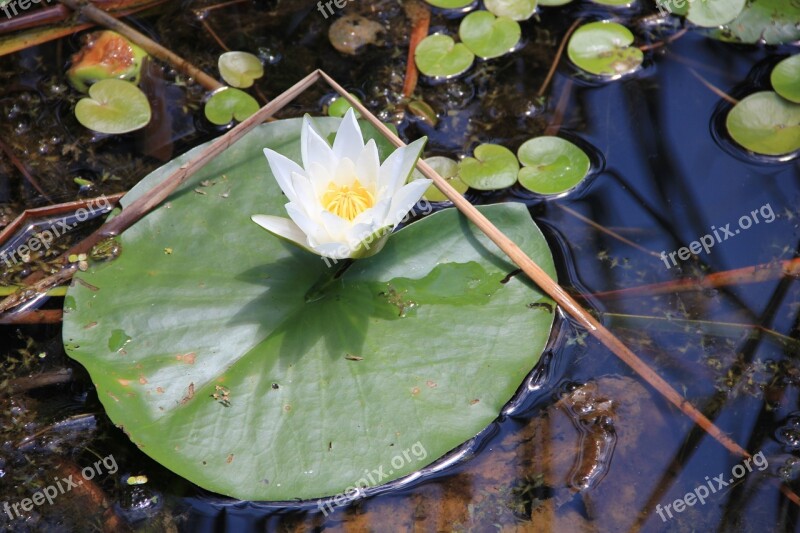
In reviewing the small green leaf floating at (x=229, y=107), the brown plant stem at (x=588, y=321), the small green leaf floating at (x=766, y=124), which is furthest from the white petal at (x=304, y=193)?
the small green leaf floating at (x=766, y=124)

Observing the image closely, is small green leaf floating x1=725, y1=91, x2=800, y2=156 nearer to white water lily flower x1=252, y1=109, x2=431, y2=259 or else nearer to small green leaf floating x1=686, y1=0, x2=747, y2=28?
small green leaf floating x1=686, y1=0, x2=747, y2=28

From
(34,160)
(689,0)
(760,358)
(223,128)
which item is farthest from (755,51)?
(34,160)

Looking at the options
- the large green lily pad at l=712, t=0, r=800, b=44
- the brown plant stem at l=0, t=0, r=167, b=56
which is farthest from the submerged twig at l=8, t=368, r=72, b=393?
the large green lily pad at l=712, t=0, r=800, b=44

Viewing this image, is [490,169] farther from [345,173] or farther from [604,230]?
[345,173]

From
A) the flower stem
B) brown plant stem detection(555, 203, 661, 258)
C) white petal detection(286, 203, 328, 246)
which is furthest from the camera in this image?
brown plant stem detection(555, 203, 661, 258)

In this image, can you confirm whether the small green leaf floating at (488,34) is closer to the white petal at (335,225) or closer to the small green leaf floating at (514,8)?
the small green leaf floating at (514,8)

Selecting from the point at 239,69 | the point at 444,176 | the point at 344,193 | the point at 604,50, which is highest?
the point at 344,193

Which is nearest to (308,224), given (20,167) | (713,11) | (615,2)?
(20,167)
